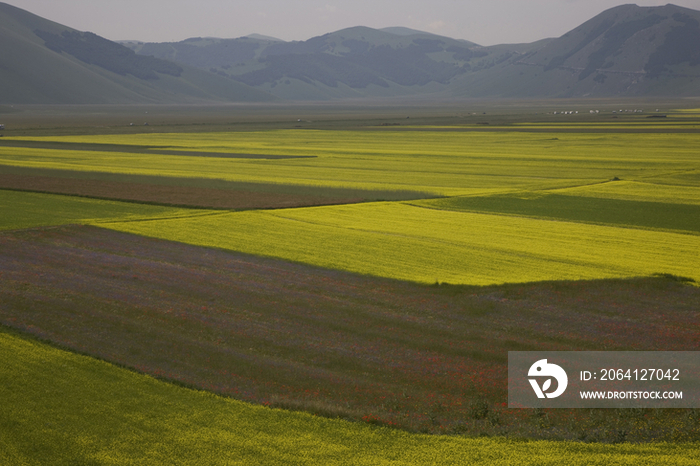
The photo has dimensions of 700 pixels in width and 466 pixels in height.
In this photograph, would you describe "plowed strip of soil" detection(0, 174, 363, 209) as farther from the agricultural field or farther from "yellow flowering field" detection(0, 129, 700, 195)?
"yellow flowering field" detection(0, 129, 700, 195)

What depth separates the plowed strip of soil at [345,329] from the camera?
600 inches

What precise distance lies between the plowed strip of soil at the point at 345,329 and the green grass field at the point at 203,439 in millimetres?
775

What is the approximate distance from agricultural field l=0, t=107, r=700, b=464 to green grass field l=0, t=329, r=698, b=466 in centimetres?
7

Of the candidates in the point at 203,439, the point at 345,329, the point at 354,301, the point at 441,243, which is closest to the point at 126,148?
the point at 441,243

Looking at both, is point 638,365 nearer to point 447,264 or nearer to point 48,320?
point 447,264

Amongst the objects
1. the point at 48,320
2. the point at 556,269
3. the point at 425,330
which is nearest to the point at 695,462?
the point at 425,330

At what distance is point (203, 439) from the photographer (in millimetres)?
13258

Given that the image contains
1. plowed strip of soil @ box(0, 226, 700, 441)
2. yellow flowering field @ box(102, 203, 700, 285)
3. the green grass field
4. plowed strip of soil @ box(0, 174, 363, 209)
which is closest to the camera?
the green grass field

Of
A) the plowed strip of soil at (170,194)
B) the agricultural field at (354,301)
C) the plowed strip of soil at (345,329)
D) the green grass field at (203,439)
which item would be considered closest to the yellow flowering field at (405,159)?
the agricultural field at (354,301)

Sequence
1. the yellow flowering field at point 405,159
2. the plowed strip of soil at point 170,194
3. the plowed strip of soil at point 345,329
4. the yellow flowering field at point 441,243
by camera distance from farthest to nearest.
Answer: the yellow flowering field at point 405,159, the plowed strip of soil at point 170,194, the yellow flowering field at point 441,243, the plowed strip of soil at point 345,329

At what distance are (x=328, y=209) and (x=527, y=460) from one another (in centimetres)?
3304

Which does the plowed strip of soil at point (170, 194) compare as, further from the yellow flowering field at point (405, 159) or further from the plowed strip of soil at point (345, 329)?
the plowed strip of soil at point (345, 329)

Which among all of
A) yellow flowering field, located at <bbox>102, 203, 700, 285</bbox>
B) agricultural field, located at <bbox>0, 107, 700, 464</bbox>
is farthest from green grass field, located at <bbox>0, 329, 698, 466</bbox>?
yellow flowering field, located at <bbox>102, 203, 700, 285</bbox>

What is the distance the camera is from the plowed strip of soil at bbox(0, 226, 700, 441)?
1524 centimetres
